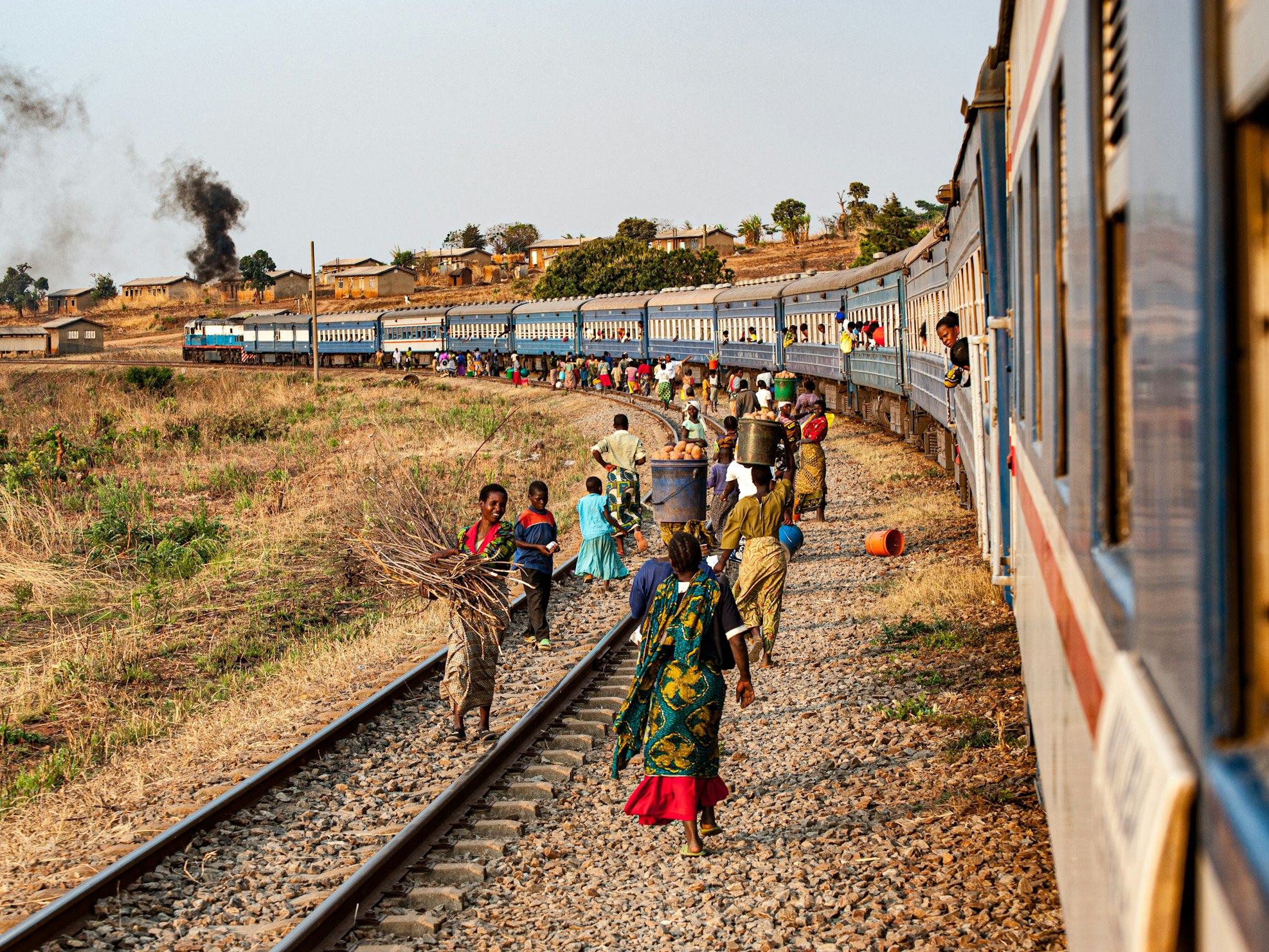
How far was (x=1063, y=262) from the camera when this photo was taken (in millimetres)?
3215

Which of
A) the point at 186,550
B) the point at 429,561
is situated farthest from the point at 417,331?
the point at 429,561

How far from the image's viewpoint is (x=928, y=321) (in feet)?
55.0

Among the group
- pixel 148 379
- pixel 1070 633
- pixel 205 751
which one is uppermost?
pixel 148 379

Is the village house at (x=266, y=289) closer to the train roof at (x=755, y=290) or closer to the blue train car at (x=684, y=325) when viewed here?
the blue train car at (x=684, y=325)

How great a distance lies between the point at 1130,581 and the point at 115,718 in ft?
34.7

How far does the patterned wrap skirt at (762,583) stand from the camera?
9211mm

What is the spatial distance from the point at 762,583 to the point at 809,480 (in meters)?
6.64

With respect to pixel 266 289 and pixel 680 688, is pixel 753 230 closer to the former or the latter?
pixel 266 289

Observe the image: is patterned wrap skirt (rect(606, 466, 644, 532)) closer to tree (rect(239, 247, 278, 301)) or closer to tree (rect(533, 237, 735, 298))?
tree (rect(533, 237, 735, 298))

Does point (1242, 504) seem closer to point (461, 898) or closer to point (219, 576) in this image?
point (461, 898)

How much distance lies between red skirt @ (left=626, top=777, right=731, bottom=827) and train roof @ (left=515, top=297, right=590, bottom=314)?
4589 cm

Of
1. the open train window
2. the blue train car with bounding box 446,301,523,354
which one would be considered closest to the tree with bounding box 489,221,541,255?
the blue train car with bounding box 446,301,523,354

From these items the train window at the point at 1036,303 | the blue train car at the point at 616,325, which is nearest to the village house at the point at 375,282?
the blue train car at the point at 616,325

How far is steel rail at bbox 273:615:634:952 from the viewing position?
571cm
